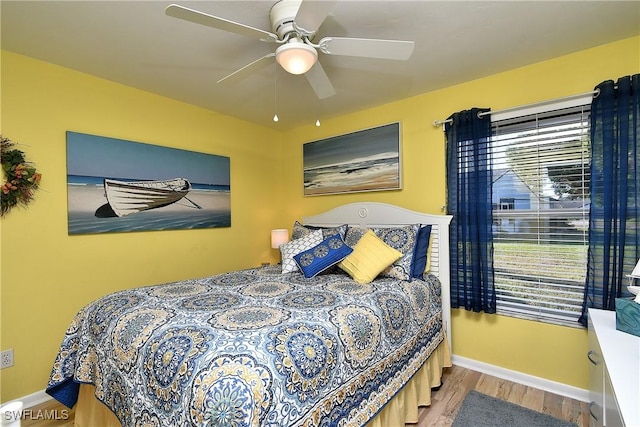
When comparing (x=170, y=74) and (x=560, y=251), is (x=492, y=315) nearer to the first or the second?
(x=560, y=251)

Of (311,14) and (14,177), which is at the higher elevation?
(311,14)

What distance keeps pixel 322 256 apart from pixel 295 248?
13.7 inches

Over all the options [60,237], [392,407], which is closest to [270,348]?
[392,407]

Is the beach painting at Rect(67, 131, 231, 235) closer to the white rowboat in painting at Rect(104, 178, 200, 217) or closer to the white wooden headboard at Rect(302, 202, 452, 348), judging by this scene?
the white rowboat in painting at Rect(104, 178, 200, 217)

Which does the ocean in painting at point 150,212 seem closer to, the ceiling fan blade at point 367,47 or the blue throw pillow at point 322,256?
the blue throw pillow at point 322,256

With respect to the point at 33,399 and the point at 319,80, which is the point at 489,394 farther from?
A: the point at 33,399

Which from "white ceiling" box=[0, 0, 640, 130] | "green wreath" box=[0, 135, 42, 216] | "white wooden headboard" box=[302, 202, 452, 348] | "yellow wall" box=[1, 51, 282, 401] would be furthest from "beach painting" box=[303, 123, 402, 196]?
"green wreath" box=[0, 135, 42, 216]

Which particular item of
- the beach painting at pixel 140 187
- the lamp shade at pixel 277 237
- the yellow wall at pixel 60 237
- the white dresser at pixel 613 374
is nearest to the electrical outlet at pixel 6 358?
the yellow wall at pixel 60 237

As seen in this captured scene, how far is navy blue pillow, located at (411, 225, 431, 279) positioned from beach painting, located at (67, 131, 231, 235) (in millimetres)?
2062

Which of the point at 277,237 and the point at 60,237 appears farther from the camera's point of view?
the point at 277,237

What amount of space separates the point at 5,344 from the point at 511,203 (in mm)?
3859

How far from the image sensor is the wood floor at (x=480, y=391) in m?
1.96

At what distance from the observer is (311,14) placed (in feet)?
4.44

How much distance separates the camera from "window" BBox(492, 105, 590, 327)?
2.16 m
